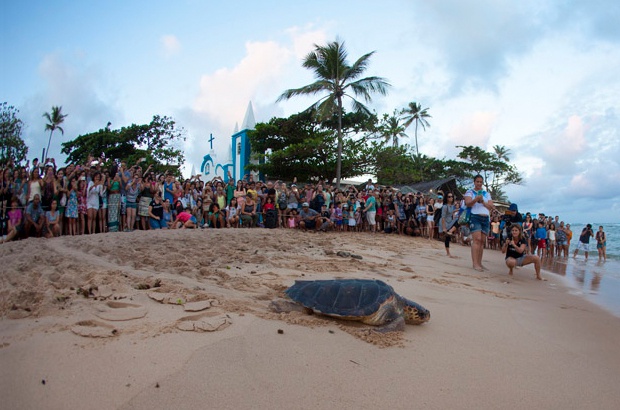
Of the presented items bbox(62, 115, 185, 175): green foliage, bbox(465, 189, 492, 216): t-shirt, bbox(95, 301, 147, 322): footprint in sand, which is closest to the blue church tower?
bbox(62, 115, 185, 175): green foliage

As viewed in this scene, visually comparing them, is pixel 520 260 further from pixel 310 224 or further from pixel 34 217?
pixel 34 217

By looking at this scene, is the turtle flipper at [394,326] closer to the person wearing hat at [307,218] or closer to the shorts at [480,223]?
the shorts at [480,223]

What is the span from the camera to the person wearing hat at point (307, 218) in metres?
10.6

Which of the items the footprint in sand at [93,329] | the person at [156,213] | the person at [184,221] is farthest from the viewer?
the person at [184,221]

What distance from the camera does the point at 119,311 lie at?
2.70 m

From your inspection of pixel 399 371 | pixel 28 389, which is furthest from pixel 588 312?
pixel 28 389

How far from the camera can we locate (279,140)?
20797mm

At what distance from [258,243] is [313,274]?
2.53 metres

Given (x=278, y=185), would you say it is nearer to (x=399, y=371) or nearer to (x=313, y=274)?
(x=313, y=274)

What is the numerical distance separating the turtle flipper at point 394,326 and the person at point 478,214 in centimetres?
388

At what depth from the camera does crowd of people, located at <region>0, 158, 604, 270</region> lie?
7.20m

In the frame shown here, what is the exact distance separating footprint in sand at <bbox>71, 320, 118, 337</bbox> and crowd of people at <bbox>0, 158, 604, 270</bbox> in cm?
559

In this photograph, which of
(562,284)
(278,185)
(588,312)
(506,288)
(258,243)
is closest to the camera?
(588,312)

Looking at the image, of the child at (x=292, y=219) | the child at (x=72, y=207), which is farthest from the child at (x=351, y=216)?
the child at (x=72, y=207)
